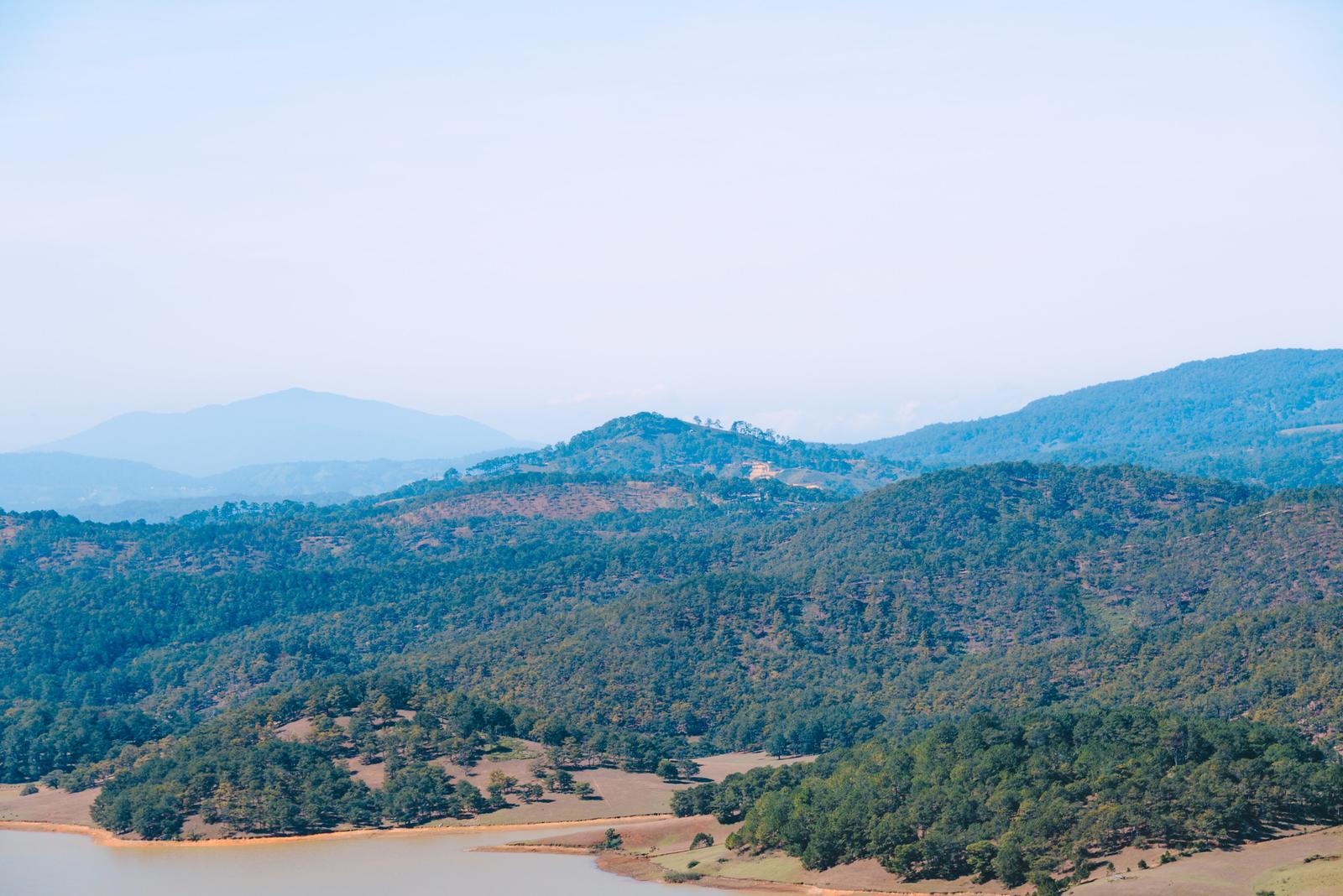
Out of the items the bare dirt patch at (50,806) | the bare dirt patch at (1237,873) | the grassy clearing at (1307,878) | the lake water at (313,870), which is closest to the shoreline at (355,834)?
the lake water at (313,870)

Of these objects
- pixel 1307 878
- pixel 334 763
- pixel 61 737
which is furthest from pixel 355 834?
pixel 1307 878

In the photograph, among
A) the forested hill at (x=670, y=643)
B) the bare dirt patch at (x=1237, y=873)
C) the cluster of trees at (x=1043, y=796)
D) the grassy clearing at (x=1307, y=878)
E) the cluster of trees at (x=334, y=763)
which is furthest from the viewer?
the forested hill at (x=670, y=643)

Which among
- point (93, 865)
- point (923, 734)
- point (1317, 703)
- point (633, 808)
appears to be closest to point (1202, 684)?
point (1317, 703)

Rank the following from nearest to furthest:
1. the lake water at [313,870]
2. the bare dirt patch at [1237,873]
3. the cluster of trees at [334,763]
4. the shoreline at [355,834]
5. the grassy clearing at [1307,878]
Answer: the grassy clearing at [1307,878]
the bare dirt patch at [1237,873]
the lake water at [313,870]
the shoreline at [355,834]
the cluster of trees at [334,763]

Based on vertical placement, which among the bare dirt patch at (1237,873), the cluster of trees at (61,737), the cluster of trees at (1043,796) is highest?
the cluster of trees at (61,737)

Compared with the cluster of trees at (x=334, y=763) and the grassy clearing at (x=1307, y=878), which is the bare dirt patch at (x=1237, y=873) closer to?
the grassy clearing at (x=1307, y=878)

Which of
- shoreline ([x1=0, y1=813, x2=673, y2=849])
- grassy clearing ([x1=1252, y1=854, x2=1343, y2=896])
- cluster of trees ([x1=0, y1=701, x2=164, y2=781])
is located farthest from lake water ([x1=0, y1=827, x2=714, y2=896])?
grassy clearing ([x1=1252, y1=854, x2=1343, y2=896])

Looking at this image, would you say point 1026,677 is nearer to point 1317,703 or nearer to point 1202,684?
point 1202,684

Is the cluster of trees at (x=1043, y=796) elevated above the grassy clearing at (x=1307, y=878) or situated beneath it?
elevated above
